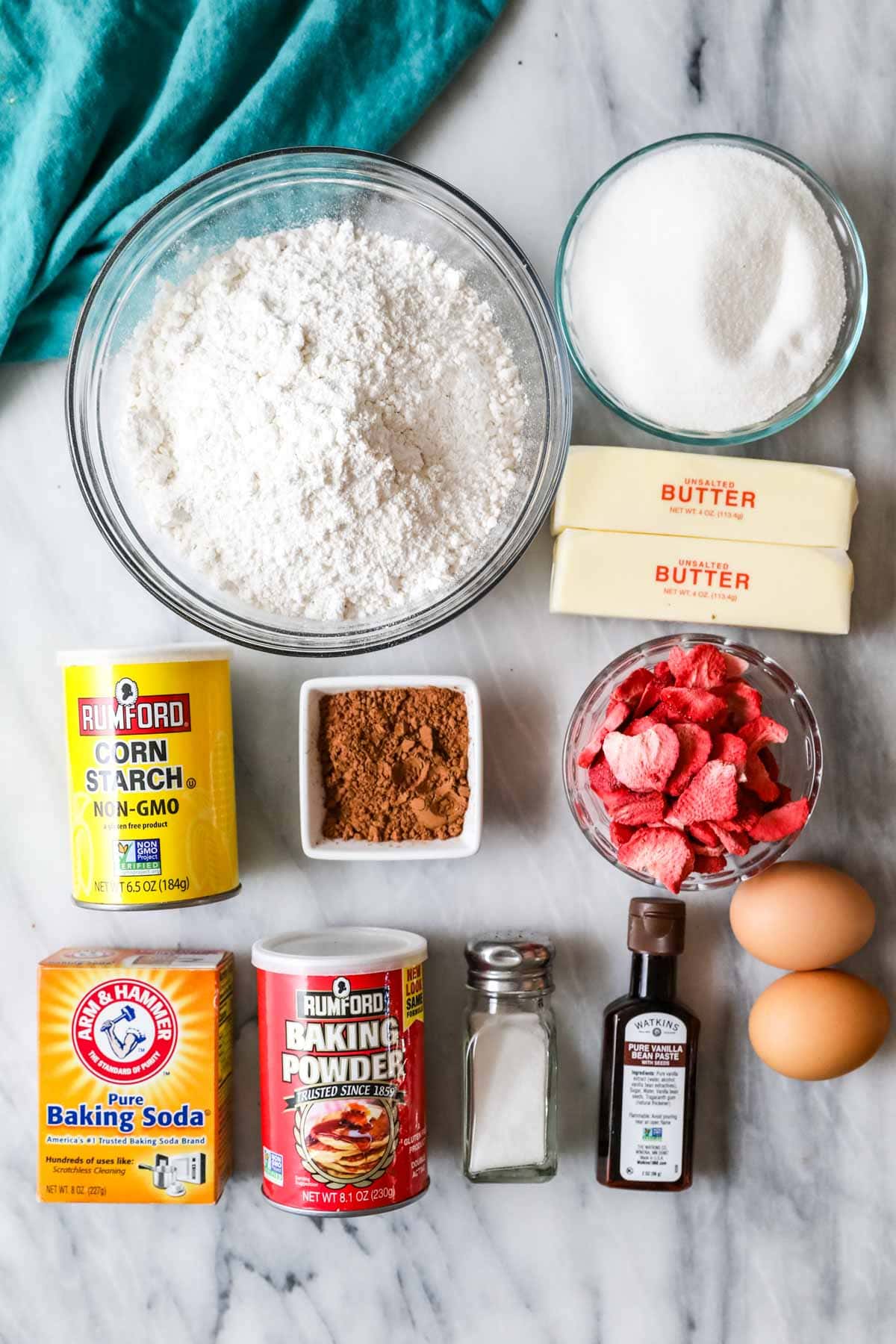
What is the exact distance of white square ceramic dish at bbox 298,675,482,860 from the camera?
999 millimetres

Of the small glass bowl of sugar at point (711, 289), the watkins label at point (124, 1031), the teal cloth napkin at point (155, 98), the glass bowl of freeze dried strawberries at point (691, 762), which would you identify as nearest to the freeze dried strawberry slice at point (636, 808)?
the glass bowl of freeze dried strawberries at point (691, 762)

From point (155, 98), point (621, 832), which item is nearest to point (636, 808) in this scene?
point (621, 832)

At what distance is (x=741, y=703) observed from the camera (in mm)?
928

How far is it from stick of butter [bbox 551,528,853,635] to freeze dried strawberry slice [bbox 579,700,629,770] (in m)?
0.13

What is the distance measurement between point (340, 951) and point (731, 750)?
0.42m

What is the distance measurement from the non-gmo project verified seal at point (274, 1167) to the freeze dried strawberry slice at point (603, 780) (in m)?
0.45

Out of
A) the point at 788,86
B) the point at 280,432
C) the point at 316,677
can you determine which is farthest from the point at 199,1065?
the point at 788,86

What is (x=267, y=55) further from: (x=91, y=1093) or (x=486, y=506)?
(x=91, y=1093)

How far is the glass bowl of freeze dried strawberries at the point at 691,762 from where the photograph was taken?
879 mm

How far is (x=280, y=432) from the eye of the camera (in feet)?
2.92

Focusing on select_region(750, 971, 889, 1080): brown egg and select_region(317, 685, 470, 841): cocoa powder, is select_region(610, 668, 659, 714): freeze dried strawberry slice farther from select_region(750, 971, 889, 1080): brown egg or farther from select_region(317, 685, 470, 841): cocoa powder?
select_region(750, 971, 889, 1080): brown egg

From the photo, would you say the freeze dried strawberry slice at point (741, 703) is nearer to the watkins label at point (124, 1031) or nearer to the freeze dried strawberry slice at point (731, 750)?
the freeze dried strawberry slice at point (731, 750)

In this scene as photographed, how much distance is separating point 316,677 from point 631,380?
1.40 ft

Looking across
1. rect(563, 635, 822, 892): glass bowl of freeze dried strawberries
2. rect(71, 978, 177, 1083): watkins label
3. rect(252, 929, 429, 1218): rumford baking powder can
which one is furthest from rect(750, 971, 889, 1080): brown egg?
rect(71, 978, 177, 1083): watkins label
